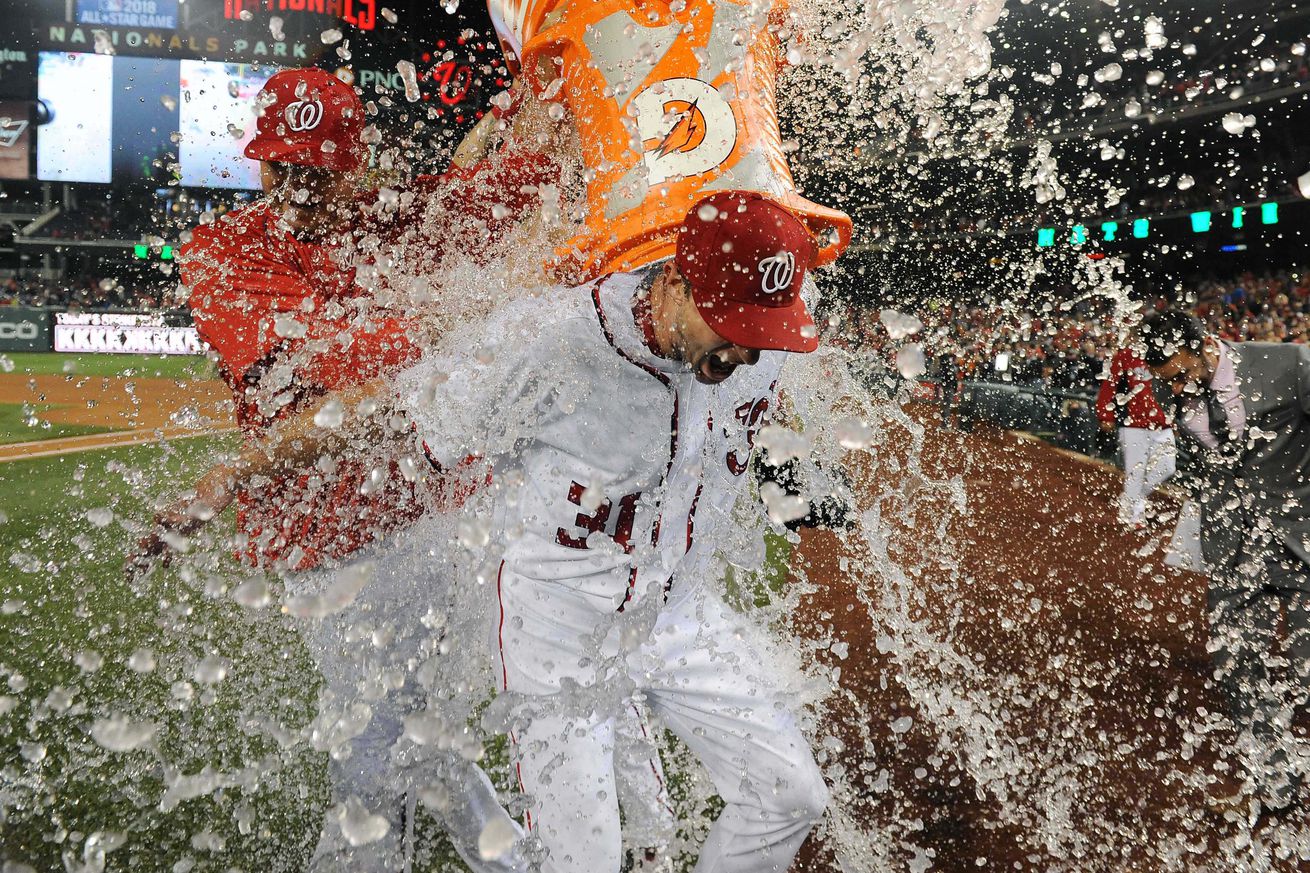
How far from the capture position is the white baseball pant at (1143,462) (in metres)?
7.14

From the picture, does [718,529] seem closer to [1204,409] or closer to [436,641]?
[436,641]

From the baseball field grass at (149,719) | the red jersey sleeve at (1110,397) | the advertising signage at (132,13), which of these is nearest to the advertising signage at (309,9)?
the advertising signage at (132,13)

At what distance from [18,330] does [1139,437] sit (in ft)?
73.6

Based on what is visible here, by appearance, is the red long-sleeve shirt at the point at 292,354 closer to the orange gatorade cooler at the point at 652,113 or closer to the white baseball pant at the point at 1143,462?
the orange gatorade cooler at the point at 652,113

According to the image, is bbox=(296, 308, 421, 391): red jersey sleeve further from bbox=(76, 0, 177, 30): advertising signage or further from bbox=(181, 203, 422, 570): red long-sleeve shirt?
bbox=(76, 0, 177, 30): advertising signage

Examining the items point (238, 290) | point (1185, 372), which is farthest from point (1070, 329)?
point (238, 290)

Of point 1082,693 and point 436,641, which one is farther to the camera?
point 1082,693

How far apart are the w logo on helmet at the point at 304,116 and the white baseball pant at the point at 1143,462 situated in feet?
21.1

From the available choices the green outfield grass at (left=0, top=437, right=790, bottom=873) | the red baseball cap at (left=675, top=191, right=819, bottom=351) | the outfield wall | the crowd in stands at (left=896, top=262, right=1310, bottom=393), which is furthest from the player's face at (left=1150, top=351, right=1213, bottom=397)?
the outfield wall

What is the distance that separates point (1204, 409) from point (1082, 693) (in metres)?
1.80

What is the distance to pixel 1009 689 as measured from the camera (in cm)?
477

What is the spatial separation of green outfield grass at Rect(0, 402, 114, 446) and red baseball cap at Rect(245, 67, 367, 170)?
10.3 m

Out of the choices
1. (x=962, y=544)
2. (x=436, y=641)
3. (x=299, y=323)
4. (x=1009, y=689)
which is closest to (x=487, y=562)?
(x=436, y=641)

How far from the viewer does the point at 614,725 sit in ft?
7.01
